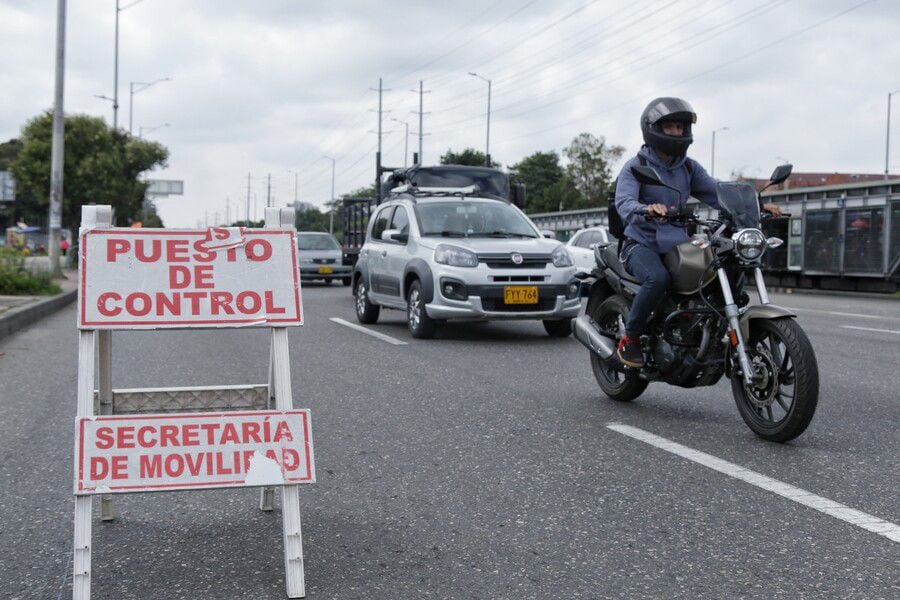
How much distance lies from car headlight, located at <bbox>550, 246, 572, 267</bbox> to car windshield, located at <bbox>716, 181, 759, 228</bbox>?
5.88m

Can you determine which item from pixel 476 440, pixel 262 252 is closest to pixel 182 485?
pixel 262 252

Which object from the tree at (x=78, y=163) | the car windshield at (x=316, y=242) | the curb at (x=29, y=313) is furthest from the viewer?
the tree at (x=78, y=163)

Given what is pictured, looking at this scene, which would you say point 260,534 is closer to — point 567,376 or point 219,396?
point 219,396

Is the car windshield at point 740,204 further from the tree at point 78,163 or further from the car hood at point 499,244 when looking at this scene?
the tree at point 78,163

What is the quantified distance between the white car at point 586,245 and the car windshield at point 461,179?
382cm

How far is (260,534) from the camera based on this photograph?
3.89m

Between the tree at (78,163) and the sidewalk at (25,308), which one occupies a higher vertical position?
the tree at (78,163)

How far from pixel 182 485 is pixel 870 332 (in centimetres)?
1074

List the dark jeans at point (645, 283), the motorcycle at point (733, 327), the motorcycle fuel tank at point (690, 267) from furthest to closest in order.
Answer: the dark jeans at point (645, 283)
the motorcycle fuel tank at point (690, 267)
the motorcycle at point (733, 327)

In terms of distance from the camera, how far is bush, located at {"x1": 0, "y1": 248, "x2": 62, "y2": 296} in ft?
60.6

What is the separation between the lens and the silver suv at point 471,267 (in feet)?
37.0

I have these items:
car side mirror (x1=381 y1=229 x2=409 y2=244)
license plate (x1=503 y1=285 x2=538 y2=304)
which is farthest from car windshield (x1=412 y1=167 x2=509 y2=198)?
license plate (x1=503 y1=285 x2=538 y2=304)

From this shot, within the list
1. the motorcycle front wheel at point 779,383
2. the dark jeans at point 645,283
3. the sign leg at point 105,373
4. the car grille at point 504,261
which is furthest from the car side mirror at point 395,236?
the sign leg at point 105,373

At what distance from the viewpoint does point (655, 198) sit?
242 inches
